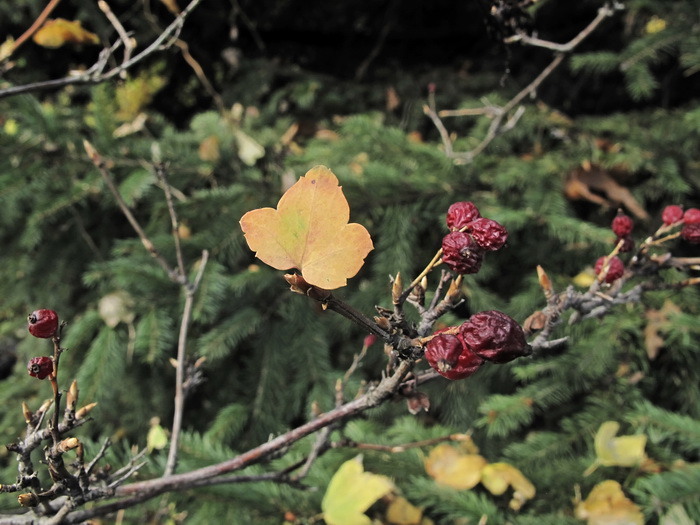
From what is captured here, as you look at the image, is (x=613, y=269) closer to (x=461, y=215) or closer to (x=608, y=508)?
(x=461, y=215)

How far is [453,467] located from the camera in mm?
1104

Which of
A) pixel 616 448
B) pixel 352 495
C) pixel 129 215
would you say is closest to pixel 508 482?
pixel 616 448

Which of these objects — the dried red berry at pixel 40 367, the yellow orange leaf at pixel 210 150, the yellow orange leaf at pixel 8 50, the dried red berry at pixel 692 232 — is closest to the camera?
the dried red berry at pixel 40 367

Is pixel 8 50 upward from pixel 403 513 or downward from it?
upward

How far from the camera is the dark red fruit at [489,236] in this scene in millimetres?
437

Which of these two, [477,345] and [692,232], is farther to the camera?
[692,232]

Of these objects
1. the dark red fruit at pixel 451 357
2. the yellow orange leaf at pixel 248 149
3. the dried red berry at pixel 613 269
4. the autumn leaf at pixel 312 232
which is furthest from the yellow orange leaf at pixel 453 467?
the yellow orange leaf at pixel 248 149

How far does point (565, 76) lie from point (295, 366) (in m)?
1.87

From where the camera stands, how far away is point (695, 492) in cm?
91

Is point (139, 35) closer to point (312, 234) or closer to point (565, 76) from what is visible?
point (565, 76)

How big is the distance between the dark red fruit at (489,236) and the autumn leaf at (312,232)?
0.46 feet

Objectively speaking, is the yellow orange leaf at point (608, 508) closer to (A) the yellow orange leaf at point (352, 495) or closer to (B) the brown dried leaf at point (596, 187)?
(A) the yellow orange leaf at point (352, 495)

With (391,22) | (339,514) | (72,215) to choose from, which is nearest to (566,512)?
(339,514)

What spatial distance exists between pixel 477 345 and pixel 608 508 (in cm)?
82
